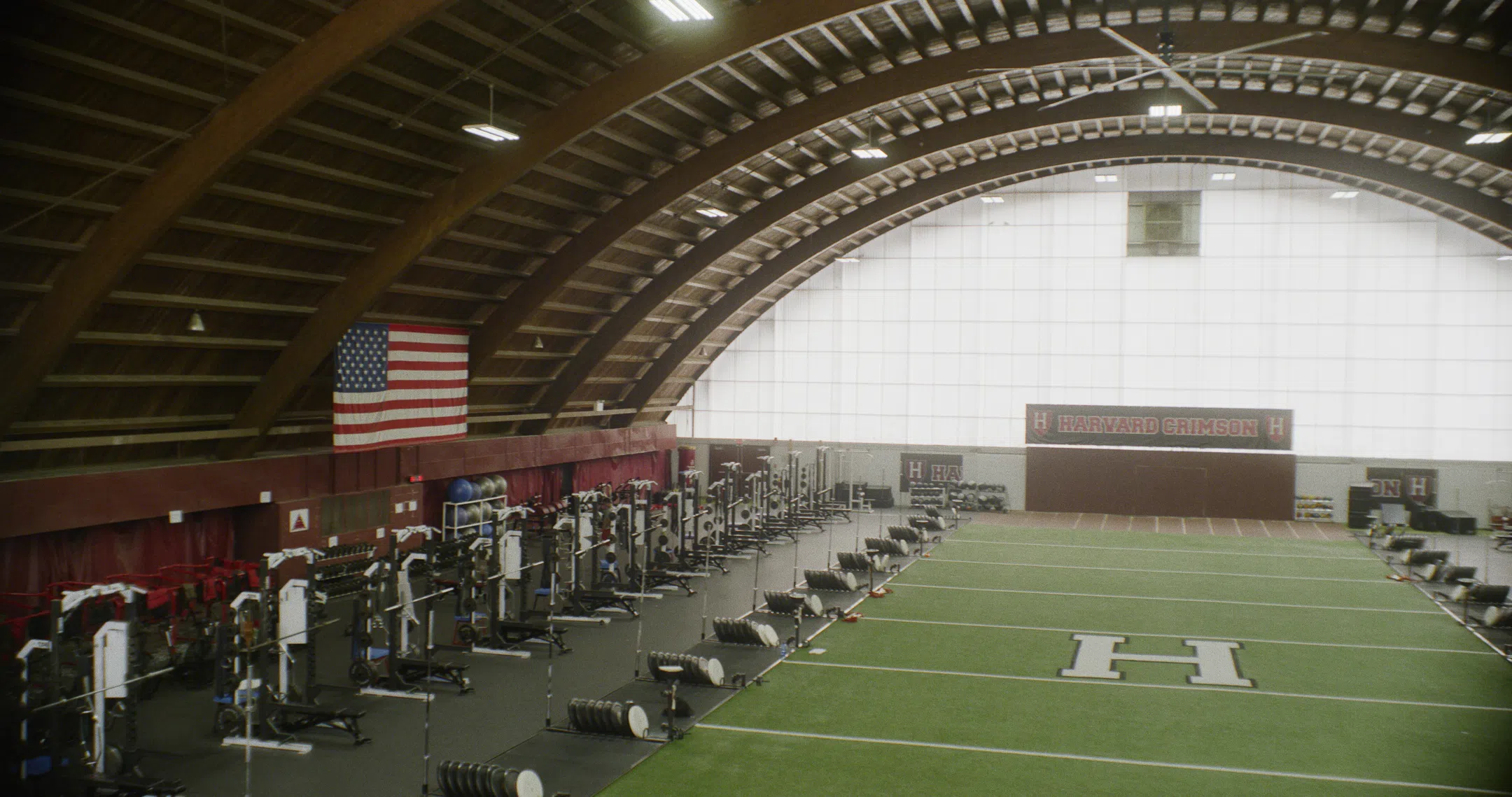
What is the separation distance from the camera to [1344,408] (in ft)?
109

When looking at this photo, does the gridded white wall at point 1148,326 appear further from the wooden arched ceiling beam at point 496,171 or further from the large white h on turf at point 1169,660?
the wooden arched ceiling beam at point 496,171

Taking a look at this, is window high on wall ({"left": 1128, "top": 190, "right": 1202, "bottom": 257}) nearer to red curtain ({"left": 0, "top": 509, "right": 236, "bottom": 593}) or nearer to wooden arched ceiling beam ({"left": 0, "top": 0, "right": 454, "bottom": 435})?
wooden arched ceiling beam ({"left": 0, "top": 0, "right": 454, "bottom": 435})

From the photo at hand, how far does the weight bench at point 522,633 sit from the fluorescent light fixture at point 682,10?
29.6 feet

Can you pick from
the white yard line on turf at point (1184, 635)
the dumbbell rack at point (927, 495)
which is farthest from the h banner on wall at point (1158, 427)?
the white yard line on turf at point (1184, 635)

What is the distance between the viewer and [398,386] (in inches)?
864

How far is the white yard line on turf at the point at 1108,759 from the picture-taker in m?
11.1

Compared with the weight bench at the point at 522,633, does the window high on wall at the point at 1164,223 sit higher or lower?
higher

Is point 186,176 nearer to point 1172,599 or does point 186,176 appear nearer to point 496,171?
point 496,171

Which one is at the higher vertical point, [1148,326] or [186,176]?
[186,176]

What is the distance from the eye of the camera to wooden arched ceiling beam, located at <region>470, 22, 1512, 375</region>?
18.5 meters

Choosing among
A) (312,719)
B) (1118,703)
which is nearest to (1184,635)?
(1118,703)

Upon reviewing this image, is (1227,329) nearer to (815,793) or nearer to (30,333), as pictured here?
(815,793)

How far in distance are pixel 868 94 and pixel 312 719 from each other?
1439 cm

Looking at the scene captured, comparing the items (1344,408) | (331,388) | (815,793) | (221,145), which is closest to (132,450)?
(331,388)
